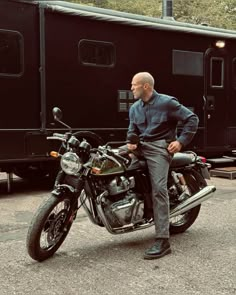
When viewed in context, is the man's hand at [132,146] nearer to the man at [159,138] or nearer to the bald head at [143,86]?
the man at [159,138]

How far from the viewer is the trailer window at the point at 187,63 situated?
9.55m

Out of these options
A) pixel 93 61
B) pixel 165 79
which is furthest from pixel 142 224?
pixel 165 79

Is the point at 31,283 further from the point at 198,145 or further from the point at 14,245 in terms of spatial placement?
the point at 198,145

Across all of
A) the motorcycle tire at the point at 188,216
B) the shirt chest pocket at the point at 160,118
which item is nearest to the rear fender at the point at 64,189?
the shirt chest pocket at the point at 160,118

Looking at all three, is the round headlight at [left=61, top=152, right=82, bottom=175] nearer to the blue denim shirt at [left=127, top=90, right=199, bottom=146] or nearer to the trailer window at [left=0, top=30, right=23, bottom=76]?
the blue denim shirt at [left=127, top=90, right=199, bottom=146]

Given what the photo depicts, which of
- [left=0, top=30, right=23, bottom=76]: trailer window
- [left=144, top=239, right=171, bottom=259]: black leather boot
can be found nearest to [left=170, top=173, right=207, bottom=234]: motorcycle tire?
[left=144, top=239, right=171, bottom=259]: black leather boot

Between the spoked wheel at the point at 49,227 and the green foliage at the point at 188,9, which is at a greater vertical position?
the green foliage at the point at 188,9

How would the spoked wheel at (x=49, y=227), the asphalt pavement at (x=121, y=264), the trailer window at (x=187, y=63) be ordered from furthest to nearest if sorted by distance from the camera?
the trailer window at (x=187, y=63)
the spoked wheel at (x=49, y=227)
the asphalt pavement at (x=121, y=264)

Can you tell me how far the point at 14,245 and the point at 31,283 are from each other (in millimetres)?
1102

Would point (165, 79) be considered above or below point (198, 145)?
above

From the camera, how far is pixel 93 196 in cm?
470

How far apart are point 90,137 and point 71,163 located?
3.86m

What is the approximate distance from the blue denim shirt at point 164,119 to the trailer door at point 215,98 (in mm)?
5355

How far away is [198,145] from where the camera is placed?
10000mm
